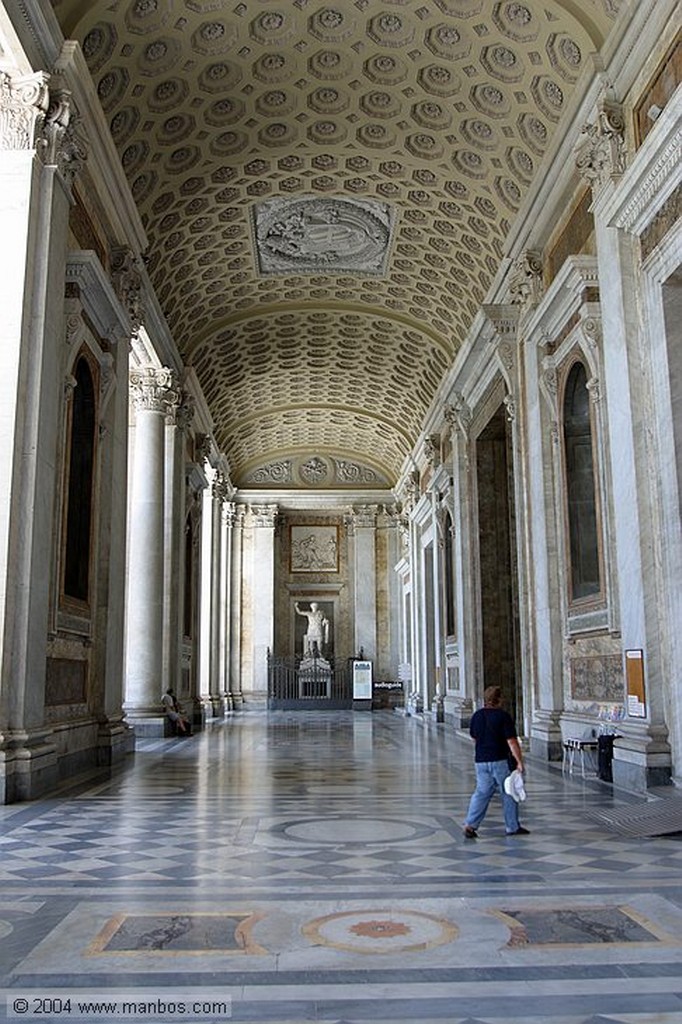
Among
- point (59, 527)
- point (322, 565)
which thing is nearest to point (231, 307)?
point (59, 527)

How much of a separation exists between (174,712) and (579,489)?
9.48 meters

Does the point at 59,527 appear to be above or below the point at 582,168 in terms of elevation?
below

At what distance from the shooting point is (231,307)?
22.2 meters

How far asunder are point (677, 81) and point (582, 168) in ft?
6.88

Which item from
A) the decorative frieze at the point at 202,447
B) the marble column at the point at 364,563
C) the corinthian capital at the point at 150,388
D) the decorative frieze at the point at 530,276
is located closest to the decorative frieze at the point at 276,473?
the marble column at the point at 364,563

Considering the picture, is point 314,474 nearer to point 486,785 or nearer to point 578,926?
point 486,785

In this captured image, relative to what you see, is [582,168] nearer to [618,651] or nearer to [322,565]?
[618,651]

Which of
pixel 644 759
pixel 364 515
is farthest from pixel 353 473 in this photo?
pixel 644 759

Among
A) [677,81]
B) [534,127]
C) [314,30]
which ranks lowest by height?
[677,81]

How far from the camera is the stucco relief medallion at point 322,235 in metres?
18.1

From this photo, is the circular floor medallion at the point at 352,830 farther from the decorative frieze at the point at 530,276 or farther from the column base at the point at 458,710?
the column base at the point at 458,710

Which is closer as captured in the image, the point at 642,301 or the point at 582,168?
the point at 642,301

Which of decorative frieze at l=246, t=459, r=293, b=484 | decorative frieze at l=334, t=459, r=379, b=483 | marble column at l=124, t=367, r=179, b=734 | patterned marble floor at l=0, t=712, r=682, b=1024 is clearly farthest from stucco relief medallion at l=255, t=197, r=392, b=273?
decorative frieze at l=334, t=459, r=379, b=483

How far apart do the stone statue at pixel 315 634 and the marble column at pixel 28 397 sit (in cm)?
2674
